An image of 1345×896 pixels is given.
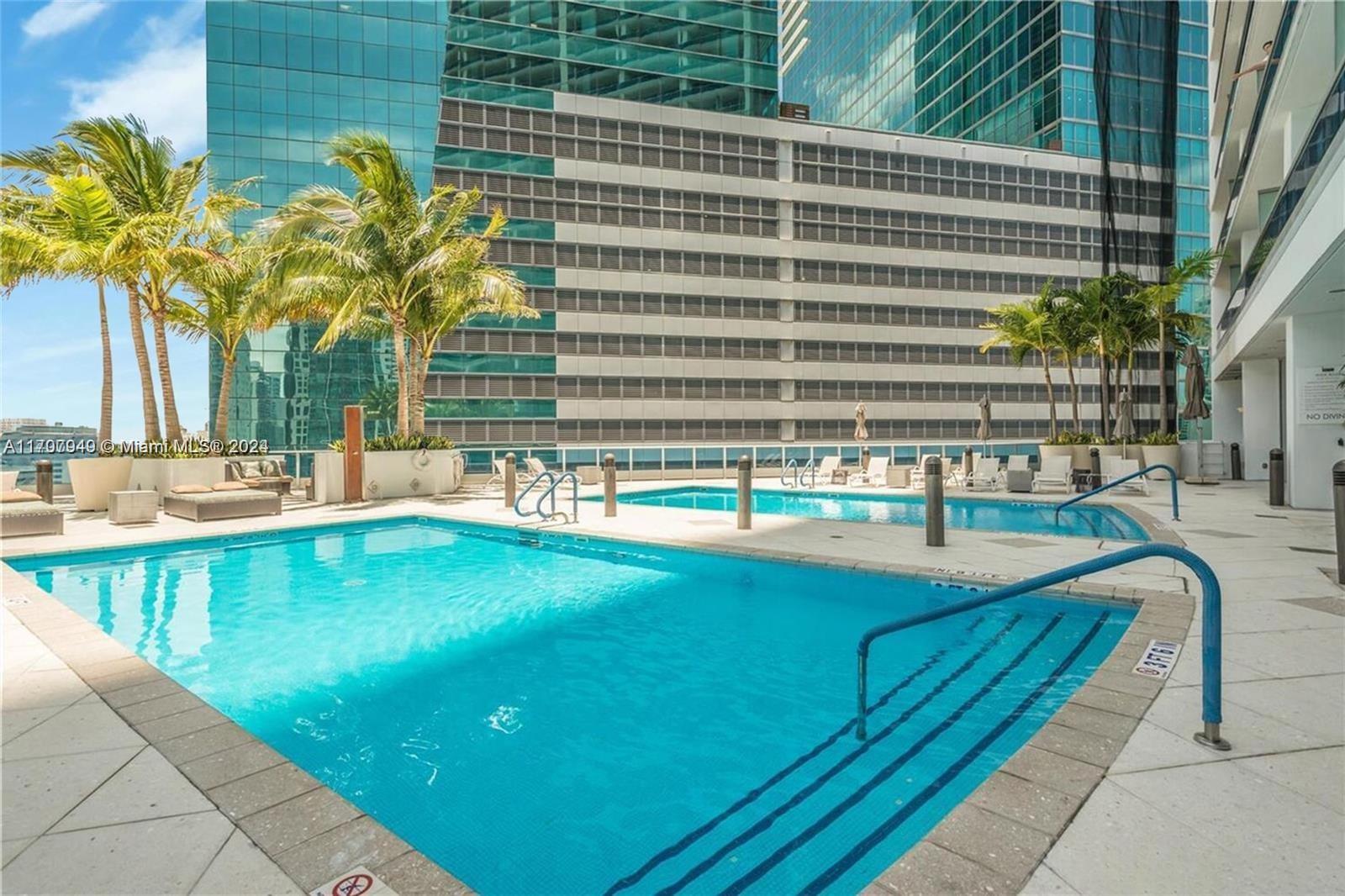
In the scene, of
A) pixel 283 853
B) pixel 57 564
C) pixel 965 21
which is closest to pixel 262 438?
pixel 57 564

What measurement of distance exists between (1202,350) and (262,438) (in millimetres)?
55573

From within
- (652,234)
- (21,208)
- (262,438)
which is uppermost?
(652,234)

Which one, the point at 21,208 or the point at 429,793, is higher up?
the point at 21,208

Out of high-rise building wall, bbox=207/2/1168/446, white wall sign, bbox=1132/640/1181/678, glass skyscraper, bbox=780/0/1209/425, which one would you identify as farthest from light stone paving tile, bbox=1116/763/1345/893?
high-rise building wall, bbox=207/2/1168/446

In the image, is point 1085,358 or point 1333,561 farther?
point 1085,358

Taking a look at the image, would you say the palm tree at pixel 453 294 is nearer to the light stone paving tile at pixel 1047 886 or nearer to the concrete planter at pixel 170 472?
the concrete planter at pixel 170 472

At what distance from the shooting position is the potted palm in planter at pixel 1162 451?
66.2 feet

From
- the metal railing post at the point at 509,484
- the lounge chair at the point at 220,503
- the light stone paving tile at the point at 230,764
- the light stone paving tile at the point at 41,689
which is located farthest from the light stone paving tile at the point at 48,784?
the metal railing post at the point at 509,484

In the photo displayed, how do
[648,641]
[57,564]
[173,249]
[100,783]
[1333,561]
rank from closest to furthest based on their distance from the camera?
[100,783] → [648,641] → [1333,561] → [57,564] → [173,249]

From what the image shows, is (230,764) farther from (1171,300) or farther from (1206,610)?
(1171,300)

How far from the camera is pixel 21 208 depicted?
1434cm

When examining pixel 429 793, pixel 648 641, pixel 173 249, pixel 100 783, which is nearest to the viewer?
pixel 100 783

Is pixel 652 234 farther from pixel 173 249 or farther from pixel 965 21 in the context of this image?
pixel 965 21

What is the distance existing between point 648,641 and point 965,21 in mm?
56795
